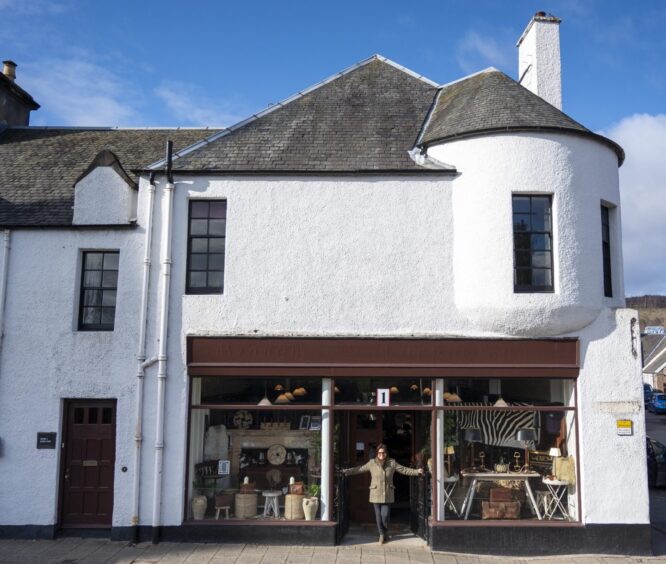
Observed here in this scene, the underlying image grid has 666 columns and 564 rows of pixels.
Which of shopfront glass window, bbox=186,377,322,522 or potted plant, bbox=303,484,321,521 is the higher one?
shopfront glass window, bbox=186,377,322,522

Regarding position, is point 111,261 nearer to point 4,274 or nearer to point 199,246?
point 199,246

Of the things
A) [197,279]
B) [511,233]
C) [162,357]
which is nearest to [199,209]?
[197,279]

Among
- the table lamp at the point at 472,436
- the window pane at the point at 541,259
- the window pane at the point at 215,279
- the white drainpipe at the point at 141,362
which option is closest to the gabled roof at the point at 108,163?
the white drainpipe at the point at 141,362

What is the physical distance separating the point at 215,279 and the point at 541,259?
6.04 m

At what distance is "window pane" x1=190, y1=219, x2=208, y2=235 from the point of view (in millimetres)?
11656

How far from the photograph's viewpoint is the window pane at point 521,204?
36.6 feet

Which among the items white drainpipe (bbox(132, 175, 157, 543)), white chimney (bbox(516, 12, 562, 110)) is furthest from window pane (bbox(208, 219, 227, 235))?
white chimney (bbox(516, 12, 562, 110))

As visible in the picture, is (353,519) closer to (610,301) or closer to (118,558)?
(118,558)

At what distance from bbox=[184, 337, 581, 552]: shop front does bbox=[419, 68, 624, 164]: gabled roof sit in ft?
12.7

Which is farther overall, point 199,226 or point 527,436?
point 199,226

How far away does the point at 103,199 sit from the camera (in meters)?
11.8

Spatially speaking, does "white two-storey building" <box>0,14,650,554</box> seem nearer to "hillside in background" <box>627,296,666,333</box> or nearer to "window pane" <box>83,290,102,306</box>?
"window pane" <box>83,290,102,306</box>

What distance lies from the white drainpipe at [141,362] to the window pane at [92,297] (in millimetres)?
1050

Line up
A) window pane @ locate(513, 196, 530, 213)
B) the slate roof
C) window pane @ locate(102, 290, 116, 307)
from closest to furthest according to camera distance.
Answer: window pane @ locate(513, 196, 530, 213) → window pane @ locate(102, 290, 116, 307) → the slate roof
